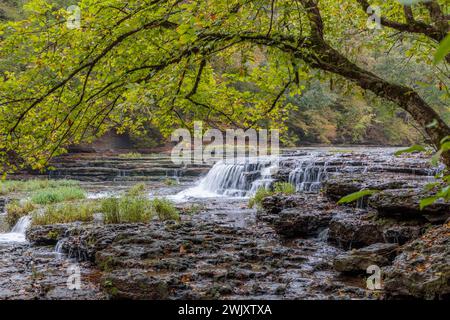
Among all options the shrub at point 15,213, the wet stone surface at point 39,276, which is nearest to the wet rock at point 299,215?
the wet stone surface at point 39,276

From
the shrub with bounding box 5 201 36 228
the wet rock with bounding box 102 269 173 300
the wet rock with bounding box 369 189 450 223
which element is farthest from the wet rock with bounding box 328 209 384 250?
the shrub with bounding box 5 201 36 228

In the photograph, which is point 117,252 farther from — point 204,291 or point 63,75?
point 63,75

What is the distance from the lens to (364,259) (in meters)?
6.09

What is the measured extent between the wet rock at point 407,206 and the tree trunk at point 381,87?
1914mm

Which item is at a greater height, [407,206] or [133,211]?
[407,206]

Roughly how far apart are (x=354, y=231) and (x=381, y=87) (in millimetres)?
3023

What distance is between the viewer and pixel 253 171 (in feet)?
56.0

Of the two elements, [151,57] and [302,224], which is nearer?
[151,57]

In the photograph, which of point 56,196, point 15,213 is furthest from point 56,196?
point 15,213

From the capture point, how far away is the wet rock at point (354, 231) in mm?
7438

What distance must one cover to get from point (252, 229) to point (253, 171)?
7.92 metres

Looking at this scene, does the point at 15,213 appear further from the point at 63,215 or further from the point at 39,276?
the point at 39,276

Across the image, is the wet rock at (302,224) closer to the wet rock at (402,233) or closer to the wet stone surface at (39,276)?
the wet rock at (402,233)
